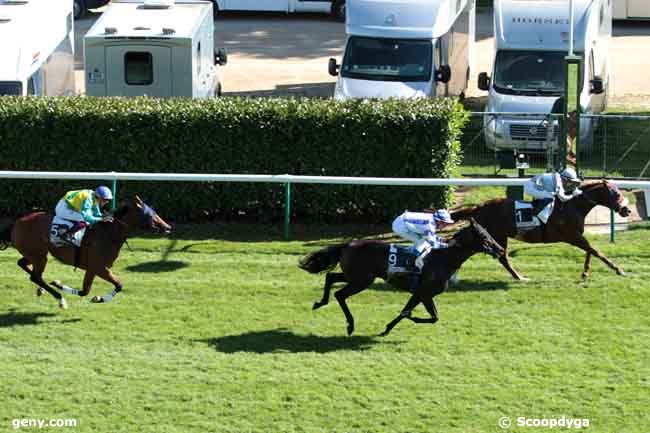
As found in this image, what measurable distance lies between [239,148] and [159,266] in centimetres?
225

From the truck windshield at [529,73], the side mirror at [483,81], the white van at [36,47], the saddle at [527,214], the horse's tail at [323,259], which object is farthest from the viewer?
the side mirror at [483,81]

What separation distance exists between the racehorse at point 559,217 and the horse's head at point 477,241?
1816mm

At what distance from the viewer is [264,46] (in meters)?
29.7

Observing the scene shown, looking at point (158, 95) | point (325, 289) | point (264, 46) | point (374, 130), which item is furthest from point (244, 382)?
point (264, 46)

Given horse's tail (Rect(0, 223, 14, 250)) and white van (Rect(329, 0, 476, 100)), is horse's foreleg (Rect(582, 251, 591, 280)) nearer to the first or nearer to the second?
horse's tail (Rect(0, 223, 14, 250))

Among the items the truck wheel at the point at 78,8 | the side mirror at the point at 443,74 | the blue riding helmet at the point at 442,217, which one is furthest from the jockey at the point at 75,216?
the truck wheel at the point at 78,8

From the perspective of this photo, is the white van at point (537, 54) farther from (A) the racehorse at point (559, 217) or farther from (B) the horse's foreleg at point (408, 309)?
(B) the horse's foreleg at point (408, 309)

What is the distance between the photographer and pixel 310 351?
12930 mm

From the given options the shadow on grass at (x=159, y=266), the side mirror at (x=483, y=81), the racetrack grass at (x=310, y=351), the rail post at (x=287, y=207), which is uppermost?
the side mirror at (x=483, y=81)

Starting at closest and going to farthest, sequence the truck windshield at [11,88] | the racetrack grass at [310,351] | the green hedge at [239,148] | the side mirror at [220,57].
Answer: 1. the racetrack grass at [310,351]
2. the green hedge at [239,148]
3. the truck windshield at [11,88]
4. the side mirror at [220,57]

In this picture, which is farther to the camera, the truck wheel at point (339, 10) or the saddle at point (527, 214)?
the truck wheel at point (339, 10)

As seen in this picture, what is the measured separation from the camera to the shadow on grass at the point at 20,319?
45.2ft

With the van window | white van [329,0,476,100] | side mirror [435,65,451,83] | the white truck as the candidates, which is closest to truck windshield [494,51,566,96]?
side mirror [435,65,451,83]

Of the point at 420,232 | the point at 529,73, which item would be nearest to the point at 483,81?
the point at 529,73
